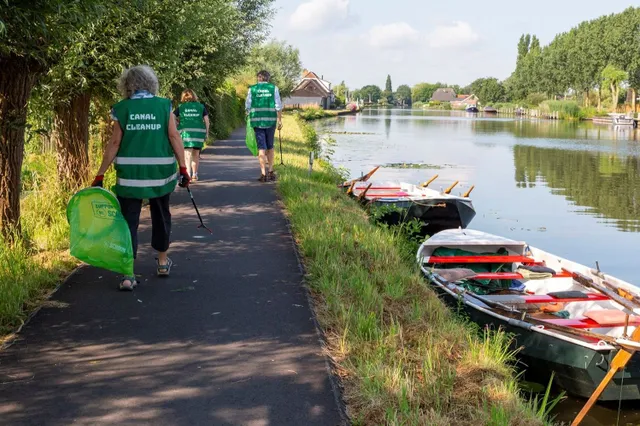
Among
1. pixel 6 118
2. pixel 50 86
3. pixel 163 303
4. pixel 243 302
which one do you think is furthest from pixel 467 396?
pixel 50 86

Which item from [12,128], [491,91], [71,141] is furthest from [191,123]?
[491,91]

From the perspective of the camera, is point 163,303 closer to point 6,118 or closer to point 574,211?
point 6,118

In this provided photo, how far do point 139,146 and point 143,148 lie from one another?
39mm

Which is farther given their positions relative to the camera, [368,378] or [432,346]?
[432,346]

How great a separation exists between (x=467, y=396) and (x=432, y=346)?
869 millimetres

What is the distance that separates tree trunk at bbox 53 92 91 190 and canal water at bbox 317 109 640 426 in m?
7.45

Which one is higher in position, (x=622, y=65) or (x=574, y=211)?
(x=622, y=65)

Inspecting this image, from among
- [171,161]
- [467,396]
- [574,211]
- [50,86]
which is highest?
[50,86]

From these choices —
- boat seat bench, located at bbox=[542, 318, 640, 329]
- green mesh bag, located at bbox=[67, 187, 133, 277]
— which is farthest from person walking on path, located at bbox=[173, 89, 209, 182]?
boat seat bench, located at bbox=[542, 318, 640, 329]

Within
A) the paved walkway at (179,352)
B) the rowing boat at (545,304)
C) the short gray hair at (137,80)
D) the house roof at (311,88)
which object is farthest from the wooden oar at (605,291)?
the house roof at (311,88)

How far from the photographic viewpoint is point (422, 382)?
4809 millimetres

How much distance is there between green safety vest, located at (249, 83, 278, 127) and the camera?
13781 millimetres

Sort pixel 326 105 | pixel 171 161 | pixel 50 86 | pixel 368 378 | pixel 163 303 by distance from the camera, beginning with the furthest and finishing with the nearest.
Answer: pixel 326 105
pixel 50 86
pixel 171 161
pixel 163 303
pixel 368 378

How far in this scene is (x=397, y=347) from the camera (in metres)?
5.47
